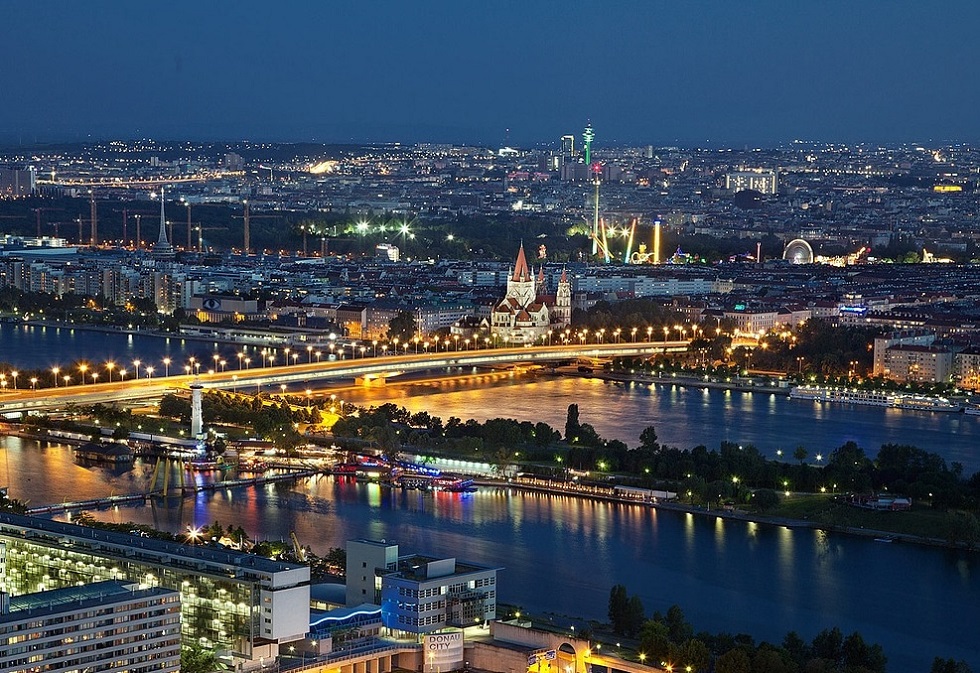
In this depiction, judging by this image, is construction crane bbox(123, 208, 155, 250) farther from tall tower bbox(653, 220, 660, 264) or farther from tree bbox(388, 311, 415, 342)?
tree bbox(388, 311, 415, 342)

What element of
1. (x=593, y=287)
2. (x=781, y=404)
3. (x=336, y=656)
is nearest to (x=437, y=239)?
(x=593, y=287)

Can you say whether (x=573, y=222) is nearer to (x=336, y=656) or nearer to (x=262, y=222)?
(x=262, y=222)

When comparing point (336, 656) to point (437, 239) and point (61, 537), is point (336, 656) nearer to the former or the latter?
point (61, 537)

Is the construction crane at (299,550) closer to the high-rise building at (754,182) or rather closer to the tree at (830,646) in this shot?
the tree at (830,646)

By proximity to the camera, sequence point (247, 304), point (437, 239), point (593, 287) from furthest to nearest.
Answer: point (437, 239), point (593, 287), point (247, 304)

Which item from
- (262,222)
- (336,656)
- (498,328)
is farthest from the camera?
(262,222)

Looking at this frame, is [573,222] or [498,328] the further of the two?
[573,222]
